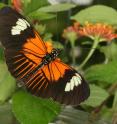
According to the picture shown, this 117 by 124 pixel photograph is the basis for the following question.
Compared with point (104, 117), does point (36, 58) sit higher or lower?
higher

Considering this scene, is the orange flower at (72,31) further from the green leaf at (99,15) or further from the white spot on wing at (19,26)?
the white spot on wing at (19,26)

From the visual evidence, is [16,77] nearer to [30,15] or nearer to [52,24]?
[30,15]

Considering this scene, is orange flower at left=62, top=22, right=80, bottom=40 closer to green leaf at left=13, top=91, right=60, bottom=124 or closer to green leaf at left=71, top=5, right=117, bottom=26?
green leaf at left=71, top=5, right=117, bottom=26

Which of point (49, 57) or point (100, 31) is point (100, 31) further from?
point (49, 57)

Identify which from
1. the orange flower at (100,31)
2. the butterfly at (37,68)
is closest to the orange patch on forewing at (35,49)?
the butterfly at (37,68)

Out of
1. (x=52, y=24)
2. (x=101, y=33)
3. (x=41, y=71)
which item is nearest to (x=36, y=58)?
(x=41, y=71)

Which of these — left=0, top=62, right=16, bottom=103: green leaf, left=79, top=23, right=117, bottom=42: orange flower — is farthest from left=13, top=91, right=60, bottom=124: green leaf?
left=79, top=23, right=117, bottom=42: orange flower

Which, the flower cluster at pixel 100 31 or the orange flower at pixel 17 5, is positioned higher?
the orange flower at pixel 17 5
